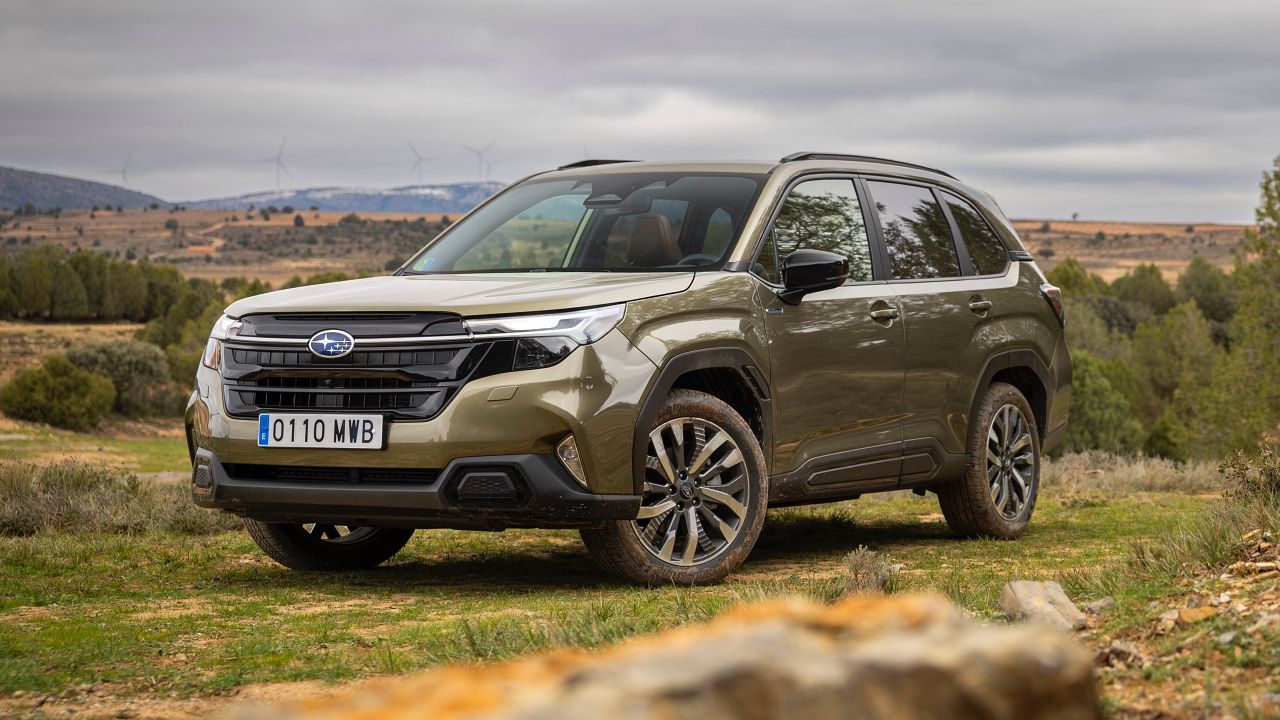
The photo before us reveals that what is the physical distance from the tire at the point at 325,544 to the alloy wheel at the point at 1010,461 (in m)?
3.54

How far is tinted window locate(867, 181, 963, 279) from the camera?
7.89 metres

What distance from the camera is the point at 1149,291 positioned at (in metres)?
97.8

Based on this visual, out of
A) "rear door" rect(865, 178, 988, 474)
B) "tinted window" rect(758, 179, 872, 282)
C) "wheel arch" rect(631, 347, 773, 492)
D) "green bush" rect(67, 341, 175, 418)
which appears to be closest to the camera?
"wheel arch" rect(631, 347, 773, 492)

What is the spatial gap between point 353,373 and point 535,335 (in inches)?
32.2

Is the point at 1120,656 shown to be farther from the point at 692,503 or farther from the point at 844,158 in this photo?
the point at 844,158

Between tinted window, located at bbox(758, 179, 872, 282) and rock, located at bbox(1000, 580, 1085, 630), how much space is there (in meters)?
2.82

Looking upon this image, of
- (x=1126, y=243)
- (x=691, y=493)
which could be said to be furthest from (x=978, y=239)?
(x=1126, y=243)

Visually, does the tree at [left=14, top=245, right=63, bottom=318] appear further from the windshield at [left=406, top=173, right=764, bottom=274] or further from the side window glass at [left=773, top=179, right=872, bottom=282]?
the side window glass at [left=773, top=179, right=872, bottom=282]

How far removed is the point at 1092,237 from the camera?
496 feet

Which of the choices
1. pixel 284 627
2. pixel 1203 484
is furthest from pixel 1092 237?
pixel 284 627

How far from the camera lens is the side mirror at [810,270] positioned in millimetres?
6801

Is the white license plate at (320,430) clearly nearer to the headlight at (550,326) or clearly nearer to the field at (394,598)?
the headlight at (550,326)

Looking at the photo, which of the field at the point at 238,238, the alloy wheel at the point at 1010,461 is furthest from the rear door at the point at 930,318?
the field at the point at 238,238

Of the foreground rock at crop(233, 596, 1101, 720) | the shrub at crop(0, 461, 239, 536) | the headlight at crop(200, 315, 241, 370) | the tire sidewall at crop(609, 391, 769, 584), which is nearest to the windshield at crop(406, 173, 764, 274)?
the tire sidewall at crop(609, 391, 769, 584)
